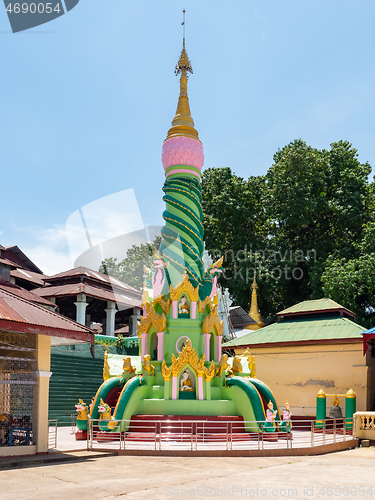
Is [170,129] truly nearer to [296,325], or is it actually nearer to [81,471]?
[296,325]

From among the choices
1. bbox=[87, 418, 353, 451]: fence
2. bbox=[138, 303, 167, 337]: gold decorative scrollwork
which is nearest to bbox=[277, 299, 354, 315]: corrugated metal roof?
bbox=[87, 418, 353, 451]: fence

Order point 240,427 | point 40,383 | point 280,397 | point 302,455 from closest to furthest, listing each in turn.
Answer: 1. point 40,383
2. point 302,455
3. point 240,427
4. point 280,397

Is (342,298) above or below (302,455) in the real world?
above

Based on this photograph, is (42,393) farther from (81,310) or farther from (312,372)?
(81,310)

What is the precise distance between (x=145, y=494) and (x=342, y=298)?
27.6 m

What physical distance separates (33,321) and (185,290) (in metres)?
7.70

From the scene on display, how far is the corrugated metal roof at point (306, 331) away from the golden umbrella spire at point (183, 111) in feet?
33.0

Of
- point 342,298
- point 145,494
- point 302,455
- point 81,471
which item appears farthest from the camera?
point 342,298

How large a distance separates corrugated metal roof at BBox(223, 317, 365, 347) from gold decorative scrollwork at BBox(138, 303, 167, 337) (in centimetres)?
737

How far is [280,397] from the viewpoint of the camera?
76.8 ft

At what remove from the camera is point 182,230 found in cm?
1966

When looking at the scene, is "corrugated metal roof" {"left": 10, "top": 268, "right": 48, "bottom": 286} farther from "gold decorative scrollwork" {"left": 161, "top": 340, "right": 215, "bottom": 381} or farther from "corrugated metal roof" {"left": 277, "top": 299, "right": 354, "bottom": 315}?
"gold decorative scrollwork" {"left": 161, "top": 340, "right": 215, "bottom": 381}

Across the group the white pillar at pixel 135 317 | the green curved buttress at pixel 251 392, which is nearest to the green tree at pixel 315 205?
the white pillar at pixel 135 317

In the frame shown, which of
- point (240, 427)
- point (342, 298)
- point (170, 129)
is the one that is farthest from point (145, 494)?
point (342, 298)
